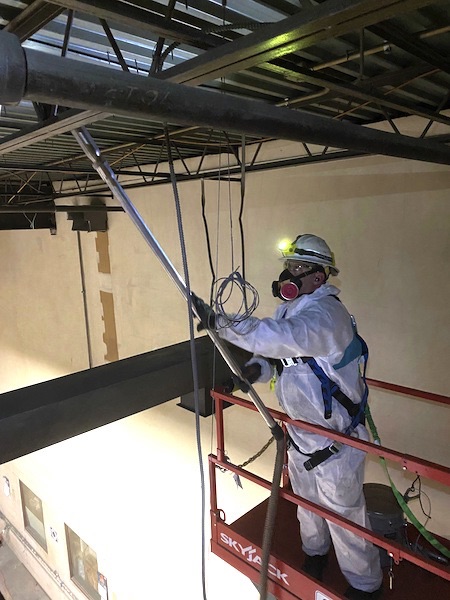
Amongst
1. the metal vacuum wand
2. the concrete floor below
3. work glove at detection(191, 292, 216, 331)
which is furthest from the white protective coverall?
the concrete floor below

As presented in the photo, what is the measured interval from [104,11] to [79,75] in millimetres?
685

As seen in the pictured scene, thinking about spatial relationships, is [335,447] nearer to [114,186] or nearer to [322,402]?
[322,402]

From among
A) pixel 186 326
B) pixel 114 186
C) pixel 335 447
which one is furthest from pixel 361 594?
pixel 186 326

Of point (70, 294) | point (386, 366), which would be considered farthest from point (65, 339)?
point (386, 366)

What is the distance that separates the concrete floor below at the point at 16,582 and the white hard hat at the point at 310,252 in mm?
9765

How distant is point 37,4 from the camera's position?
175cm

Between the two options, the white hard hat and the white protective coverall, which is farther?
the white hard hat

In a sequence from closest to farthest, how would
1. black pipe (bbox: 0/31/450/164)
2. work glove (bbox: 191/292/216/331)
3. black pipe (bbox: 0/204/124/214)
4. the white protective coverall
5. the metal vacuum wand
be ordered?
black pipe (bbox: 0/31/450/164) < the metal vacuum wand < work glove (bbox: 191/292/216/331) < the white protective coverall < black pipe (bbox: 0/204/124/214)

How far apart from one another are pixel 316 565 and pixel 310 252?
1.78 metres

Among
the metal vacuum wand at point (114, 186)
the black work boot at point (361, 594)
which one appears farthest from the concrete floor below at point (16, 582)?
the metal vacuum wand at point (114, 186)

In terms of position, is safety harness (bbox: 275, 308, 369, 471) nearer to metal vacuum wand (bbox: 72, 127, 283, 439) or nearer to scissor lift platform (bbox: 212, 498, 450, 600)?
scissor lift platform (bbox: 212, 498, 450, 600)

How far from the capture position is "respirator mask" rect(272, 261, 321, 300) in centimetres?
243

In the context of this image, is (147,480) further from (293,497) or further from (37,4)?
(37,4)

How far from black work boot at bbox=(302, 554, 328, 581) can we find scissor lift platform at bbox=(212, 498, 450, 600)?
0.03 m
